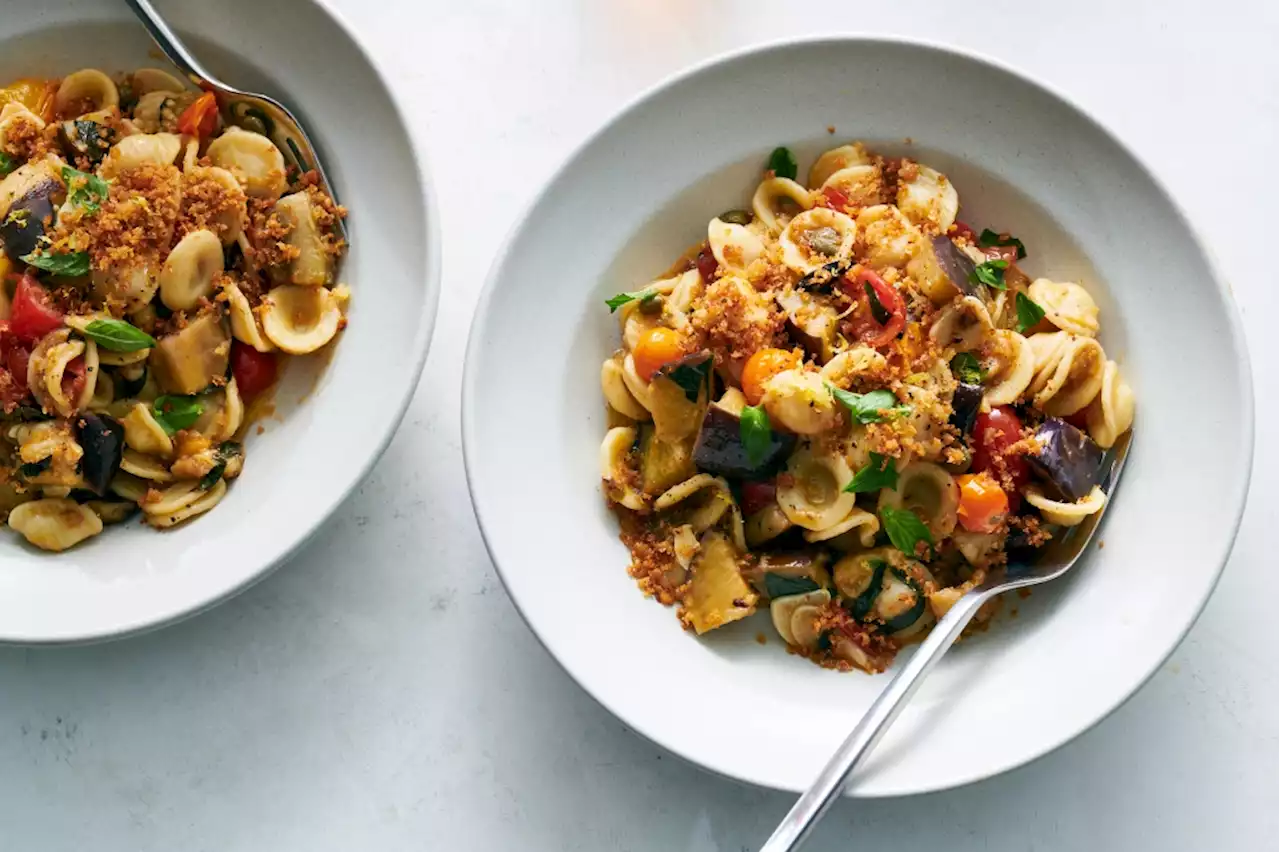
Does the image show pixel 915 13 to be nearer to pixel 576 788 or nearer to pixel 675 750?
pixel 675 750

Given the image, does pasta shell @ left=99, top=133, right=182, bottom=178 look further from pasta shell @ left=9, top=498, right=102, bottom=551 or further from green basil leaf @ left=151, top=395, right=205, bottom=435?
pasta shell @ left=9, top=498, right=102, bottom=551

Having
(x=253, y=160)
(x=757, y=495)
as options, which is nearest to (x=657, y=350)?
(x=757, y=495)

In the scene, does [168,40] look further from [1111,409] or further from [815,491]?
[1111,409]

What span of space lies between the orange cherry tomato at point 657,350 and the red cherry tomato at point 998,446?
0.76 m

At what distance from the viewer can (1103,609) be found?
9.03 feet

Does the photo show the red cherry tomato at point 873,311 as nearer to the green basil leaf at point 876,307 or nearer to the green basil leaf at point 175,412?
the green basil leaf at point 876,307

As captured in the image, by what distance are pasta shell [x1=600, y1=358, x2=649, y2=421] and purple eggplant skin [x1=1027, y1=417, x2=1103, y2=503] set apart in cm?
100

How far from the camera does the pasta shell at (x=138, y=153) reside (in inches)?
116

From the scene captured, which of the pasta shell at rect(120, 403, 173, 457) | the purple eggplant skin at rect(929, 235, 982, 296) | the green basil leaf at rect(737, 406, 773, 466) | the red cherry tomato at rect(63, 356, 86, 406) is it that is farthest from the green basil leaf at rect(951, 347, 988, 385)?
the red cherry tomato at rect(63, 356, 86, 406)

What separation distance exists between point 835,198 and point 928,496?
2.68 ft

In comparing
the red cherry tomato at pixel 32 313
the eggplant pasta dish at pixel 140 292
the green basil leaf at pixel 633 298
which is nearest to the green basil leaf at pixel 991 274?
the green basil leaf at pixel 633 298

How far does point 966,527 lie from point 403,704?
63.9 inches

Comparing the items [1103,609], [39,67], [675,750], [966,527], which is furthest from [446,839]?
[39,67]

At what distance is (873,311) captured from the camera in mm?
2777
